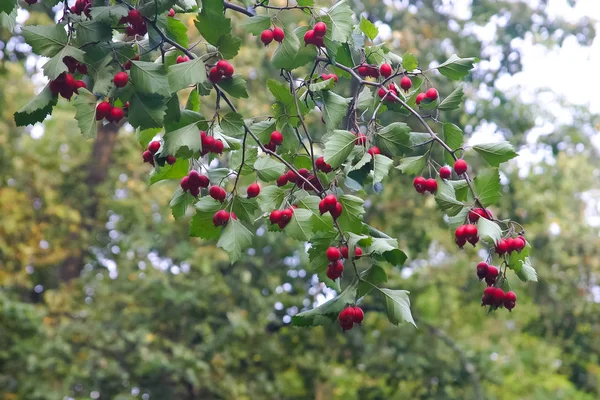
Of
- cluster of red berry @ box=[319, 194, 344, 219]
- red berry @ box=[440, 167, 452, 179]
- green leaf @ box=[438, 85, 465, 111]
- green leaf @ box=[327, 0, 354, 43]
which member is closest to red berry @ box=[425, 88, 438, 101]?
green leaf @ box=[438, 85, 465, 111]

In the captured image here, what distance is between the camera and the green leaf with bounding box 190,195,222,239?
2.33 m

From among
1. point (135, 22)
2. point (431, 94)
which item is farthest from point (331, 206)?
point (135, 22)

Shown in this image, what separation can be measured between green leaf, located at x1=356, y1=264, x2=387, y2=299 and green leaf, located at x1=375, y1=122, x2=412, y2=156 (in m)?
0.43

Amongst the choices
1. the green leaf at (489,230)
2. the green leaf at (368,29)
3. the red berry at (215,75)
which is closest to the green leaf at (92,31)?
the red berry at (215,75)

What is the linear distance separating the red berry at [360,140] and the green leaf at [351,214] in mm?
216

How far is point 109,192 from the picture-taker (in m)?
11.4

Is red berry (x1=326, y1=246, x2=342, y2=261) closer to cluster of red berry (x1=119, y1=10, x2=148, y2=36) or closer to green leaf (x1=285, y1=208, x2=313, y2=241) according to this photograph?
green leaf (x1=285, y1=208, x2=313, y2=241)

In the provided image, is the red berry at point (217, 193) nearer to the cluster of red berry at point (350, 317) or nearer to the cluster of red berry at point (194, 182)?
the cluster of red berry at point (194, 182)

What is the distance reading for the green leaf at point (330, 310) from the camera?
2.20m

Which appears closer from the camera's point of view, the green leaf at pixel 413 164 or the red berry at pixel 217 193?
the red berry at pixel 217 193

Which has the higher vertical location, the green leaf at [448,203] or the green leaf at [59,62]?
the green leaf at [59,62]

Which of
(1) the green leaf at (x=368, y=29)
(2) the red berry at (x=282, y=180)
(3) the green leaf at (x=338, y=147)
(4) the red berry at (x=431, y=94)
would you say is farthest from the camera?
(1) the green leaf at (x=368, y=29)

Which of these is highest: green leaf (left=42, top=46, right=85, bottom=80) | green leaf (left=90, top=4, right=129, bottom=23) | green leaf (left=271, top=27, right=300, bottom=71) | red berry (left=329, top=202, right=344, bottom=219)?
green leaf (left=90, top=4, right=129, bottom=23)

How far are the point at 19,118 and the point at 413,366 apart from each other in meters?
8.04
